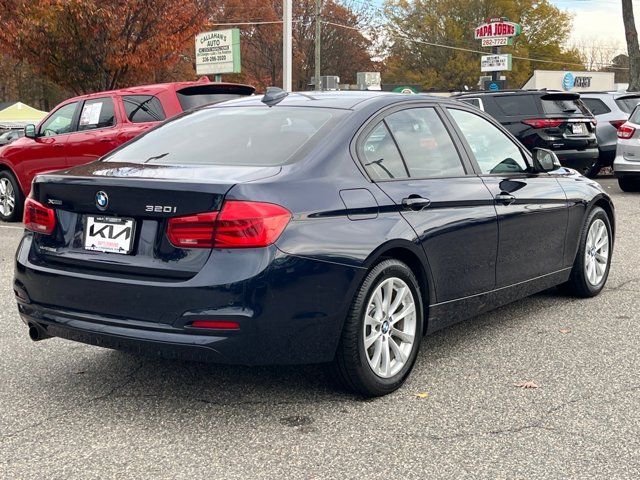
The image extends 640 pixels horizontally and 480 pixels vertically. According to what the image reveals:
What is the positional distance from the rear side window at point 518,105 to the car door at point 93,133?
7.11m

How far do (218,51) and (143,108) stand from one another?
15.9 m

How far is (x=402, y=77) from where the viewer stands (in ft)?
223

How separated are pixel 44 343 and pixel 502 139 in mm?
3246

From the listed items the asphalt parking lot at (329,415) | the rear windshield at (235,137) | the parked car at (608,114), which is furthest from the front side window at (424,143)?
the parked car at (608,114)

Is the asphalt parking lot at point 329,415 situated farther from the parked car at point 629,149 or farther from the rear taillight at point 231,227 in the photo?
the parked car at point 629,149

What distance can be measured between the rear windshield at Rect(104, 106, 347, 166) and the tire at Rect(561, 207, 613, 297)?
2.57 m

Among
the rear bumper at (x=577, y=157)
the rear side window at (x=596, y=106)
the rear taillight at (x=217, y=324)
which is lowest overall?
the rear taillight at (x=217, y=324)

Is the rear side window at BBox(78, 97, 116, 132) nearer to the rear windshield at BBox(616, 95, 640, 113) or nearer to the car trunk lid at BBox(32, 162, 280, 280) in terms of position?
the car trunk lid at BBox(32, 162, 280, 280)

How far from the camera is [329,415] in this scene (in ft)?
12.7

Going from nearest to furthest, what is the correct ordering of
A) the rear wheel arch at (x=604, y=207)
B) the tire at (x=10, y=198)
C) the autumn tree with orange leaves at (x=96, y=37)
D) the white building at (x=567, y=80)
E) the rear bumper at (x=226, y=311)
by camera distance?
the rear bumper at (x=226, y=311) < the rear wheel arch at (x=604, y=207) < the tire at (x=10, y=198) < the autumn tree with orange leaves at (x=96, y=37) < the white building at (x=567, y=80)

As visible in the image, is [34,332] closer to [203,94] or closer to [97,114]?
[203,94]

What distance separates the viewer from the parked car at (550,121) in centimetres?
1405

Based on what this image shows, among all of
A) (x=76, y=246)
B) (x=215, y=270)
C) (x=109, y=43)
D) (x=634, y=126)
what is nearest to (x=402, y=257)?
(x=215, y=270)

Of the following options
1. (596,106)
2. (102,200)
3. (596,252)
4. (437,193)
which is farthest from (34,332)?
(596,106)
